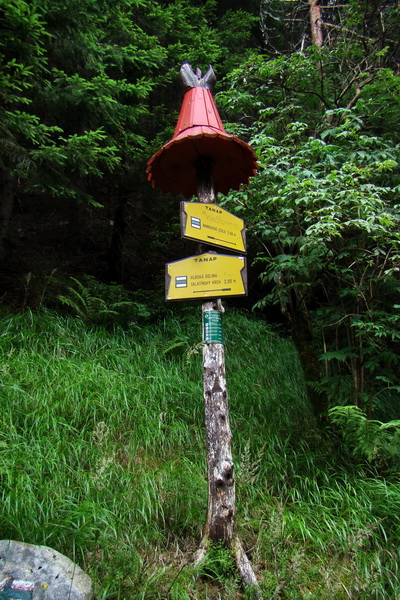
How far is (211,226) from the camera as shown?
2.67m

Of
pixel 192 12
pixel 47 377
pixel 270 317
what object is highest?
pixel 192 12

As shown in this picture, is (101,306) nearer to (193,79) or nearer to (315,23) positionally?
(193,79)

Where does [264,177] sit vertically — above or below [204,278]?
above

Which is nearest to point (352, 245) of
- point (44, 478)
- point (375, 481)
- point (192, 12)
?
point (375, 481)

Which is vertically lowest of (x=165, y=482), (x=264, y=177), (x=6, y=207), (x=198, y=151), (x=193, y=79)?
(x=165, y=482)

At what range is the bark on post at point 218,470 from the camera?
2279 mm

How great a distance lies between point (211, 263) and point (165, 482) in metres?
1.83

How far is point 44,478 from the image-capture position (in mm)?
2787

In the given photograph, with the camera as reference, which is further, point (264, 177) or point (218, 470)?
point (264, 177)

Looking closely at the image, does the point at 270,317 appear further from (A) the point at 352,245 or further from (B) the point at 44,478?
(B) the point at 44,478

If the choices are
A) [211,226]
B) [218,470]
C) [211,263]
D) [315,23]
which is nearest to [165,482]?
[218,470]

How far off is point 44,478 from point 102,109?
4873 millimetres

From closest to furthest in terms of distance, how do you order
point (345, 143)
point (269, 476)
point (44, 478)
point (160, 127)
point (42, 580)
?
point (42, 580), point (44, 478), point (269, 476), point (345, 143), point (160, 127)

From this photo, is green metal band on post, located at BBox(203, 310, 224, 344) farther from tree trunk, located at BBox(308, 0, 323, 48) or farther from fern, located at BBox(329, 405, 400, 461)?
tree trunk, located at BBox(308, 0, 323, 48)
